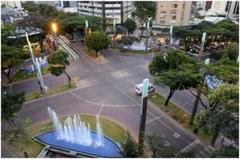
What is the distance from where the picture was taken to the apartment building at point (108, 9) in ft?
199

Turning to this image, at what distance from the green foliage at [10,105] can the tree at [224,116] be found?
14.4m

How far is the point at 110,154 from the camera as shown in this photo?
17.7m

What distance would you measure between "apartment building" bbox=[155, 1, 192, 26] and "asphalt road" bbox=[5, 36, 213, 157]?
25.2 meters

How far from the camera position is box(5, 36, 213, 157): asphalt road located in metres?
20.5

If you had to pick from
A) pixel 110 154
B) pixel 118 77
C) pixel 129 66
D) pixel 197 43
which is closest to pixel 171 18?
pixel 197 43

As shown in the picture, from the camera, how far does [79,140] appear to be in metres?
18.9

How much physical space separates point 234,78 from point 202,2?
8558 cm

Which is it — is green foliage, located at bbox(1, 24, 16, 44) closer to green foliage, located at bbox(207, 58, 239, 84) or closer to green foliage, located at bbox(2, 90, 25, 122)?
green foliage, located at bbox(2, 90, 25, 122)

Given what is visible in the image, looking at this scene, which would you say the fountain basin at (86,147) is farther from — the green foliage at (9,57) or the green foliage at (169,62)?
the green foliage at (9,57)

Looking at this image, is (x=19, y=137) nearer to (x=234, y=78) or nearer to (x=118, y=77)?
(x=118, y=77)

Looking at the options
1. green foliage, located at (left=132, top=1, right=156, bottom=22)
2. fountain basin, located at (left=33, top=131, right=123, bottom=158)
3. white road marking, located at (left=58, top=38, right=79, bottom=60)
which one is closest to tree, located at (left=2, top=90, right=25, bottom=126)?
fountain basin, located at (left=33, top=131, right=123, bottom=158)

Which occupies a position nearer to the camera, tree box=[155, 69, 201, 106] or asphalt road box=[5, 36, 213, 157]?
tree box=[155, 69, 201, 106]

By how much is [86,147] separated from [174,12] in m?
45.2

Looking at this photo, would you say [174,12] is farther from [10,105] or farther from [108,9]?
[10,105]
